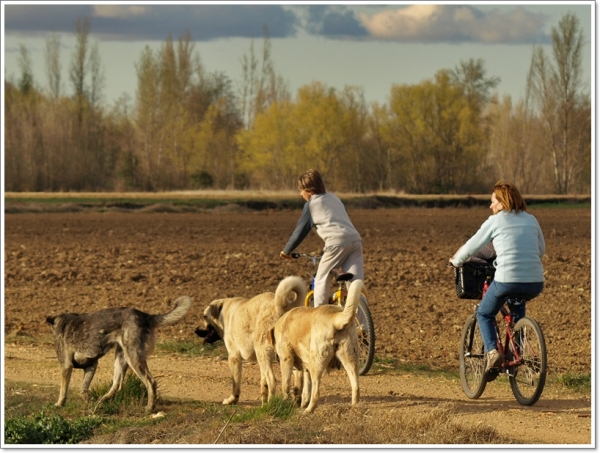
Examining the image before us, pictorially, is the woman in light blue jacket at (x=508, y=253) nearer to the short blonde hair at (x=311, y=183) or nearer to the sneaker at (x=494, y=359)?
the sneaker at (x=494, y=359)

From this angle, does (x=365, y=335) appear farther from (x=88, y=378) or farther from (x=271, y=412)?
(x=88, y=378)

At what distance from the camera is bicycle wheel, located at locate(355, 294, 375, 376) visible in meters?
11.8

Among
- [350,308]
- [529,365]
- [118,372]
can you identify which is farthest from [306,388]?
[529,365]

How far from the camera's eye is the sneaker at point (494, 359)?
1021 centimetres

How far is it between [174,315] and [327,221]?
2126mm

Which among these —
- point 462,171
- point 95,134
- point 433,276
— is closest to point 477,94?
point 462,171

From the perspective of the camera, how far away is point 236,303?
36.3 feet

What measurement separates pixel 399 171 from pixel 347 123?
23.5ft

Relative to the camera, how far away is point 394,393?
1117 centimetres

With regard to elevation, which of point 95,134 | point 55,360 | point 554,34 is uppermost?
point 554,34

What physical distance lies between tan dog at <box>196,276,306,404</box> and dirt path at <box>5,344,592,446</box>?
465 millimetres

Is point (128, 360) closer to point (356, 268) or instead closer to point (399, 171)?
point (356, 268)

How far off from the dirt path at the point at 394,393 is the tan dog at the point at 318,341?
0.58m

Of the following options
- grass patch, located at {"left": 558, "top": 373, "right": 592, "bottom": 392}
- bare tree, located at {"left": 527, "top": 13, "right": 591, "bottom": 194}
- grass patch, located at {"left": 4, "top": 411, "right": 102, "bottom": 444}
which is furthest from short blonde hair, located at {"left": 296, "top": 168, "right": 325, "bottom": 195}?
bare tree, located at {"left": 527, "top": 13, "right": 591, "bottom": 194}
